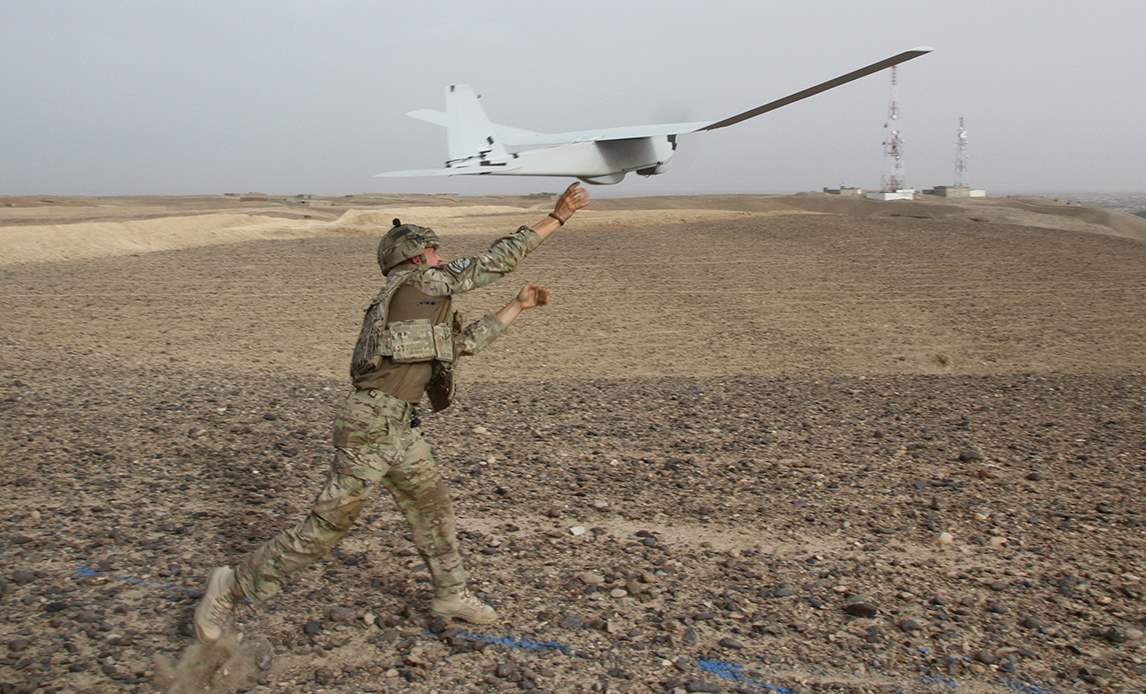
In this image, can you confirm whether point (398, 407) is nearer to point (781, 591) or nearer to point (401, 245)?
point (401, 245)

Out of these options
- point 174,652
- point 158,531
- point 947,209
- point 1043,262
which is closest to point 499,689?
point 174,652

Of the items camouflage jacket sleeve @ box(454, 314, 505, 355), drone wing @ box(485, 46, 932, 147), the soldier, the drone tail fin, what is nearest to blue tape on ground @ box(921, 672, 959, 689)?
the soldier

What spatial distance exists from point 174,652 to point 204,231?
36.0 m

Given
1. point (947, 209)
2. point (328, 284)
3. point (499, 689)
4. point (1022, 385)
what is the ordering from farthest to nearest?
point (947, 209) < point (328, 284) < point (1022, 385) < point (499, 689)

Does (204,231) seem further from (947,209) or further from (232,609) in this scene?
(232,609)

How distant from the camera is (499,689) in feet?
18.0

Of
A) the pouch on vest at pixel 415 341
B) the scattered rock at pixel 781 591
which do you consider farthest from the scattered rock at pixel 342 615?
the scattered rock at pixel 781 591

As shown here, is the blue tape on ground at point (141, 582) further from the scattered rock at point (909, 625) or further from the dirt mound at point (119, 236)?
the dirt mound at point (119, 236)

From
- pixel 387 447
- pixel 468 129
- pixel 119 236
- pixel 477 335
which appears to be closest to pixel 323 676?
pixel 387 447

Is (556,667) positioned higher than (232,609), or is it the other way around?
(232,609)

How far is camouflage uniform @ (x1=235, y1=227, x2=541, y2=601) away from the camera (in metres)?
5.58

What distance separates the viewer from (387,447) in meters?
5.66

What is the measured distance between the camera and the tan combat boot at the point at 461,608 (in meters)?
6.14

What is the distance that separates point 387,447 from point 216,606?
1.24 meters
